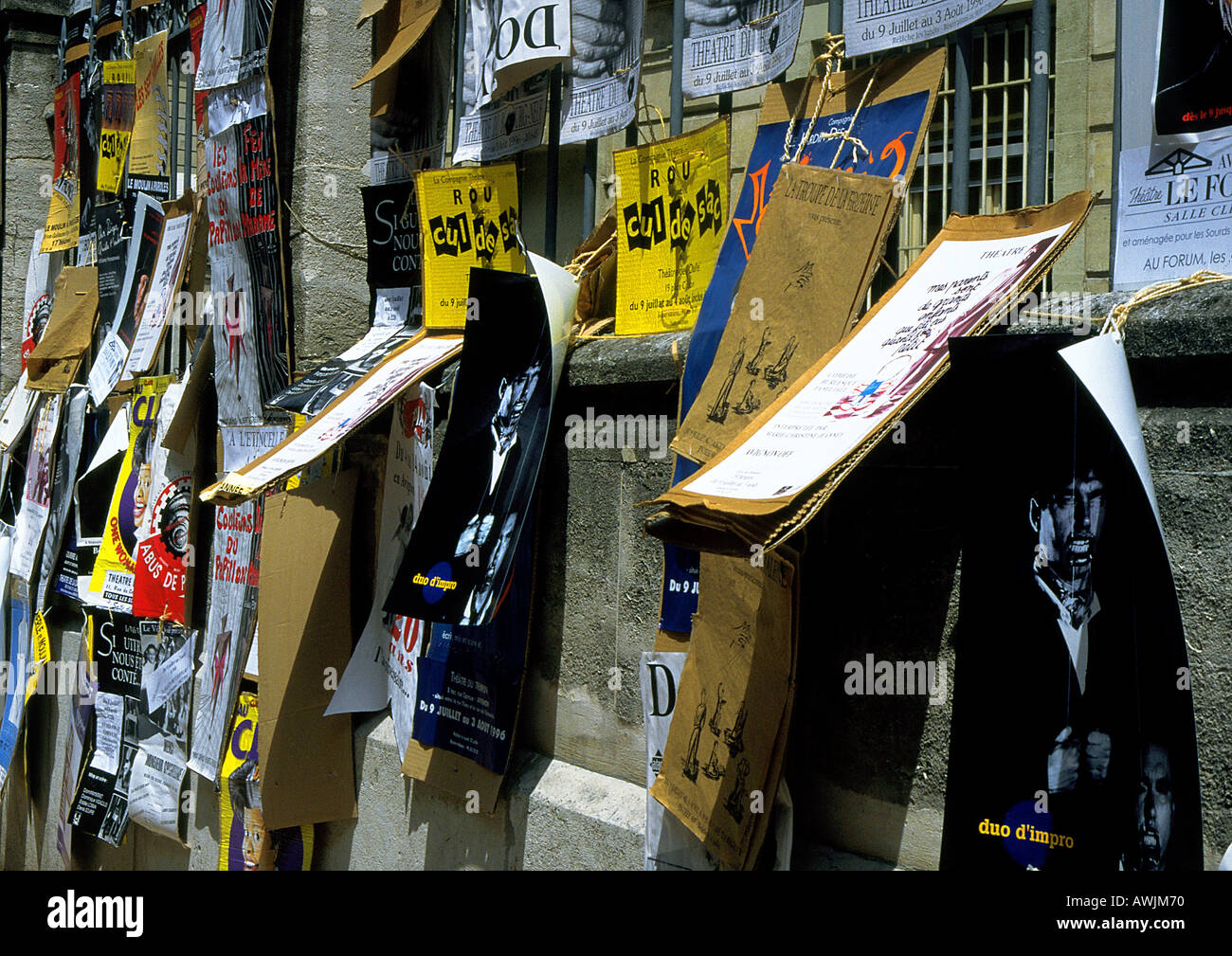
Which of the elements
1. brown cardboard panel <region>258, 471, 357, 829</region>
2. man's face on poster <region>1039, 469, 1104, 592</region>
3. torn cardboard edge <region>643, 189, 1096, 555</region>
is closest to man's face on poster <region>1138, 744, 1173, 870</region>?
man's face on poster <region>1039, 469, 1104, 592</region>

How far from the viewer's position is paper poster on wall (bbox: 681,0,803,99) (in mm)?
2930

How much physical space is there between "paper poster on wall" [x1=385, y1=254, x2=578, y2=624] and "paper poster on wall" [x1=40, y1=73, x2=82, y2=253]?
5371 millimetres

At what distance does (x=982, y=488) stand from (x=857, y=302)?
1.93ft

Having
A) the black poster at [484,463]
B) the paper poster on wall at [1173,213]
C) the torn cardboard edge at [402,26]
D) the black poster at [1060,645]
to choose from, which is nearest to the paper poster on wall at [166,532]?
the torn cardboard edge at [402,26]

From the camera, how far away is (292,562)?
425 cm

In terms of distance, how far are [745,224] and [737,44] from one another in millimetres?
524

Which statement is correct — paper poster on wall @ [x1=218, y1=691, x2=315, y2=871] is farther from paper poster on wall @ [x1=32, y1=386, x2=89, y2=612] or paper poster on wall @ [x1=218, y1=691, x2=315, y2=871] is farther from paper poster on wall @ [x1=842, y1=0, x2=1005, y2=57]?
paper poster on wall @ [x1=842, y1=0, x2=1005, y2=57]

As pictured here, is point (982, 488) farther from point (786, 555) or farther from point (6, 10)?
point (6, 10)

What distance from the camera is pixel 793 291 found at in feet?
8.40

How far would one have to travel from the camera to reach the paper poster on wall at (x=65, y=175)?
24.9 ft

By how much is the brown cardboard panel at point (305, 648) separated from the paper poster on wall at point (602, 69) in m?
1.63

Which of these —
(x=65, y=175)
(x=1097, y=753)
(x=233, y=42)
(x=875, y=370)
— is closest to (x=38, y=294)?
(x=65, y=175)

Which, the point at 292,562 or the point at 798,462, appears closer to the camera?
the point at 798,462

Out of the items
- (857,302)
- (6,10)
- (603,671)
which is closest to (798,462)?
(857,302)
